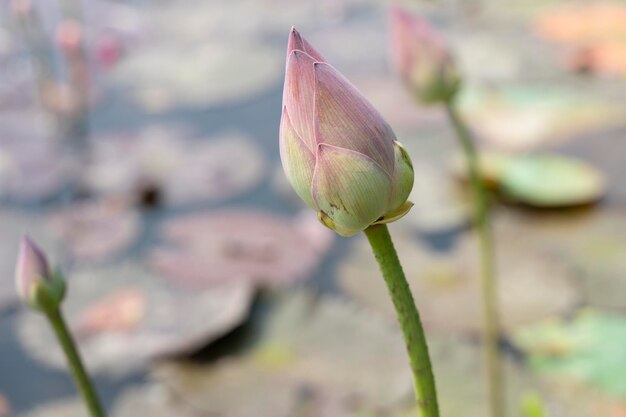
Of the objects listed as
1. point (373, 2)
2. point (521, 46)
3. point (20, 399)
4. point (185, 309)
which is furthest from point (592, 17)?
point (20, 399)

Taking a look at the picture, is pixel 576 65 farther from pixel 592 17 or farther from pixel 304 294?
pixel 304 294

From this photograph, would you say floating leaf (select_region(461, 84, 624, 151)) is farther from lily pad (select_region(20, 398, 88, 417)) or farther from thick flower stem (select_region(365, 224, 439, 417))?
thick flower stem (select_region(365, 224, 439, 417))

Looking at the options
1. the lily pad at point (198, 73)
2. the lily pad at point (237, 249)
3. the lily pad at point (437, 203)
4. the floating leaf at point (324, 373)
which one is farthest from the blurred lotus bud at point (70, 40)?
the floating leaf at point (324, 373)

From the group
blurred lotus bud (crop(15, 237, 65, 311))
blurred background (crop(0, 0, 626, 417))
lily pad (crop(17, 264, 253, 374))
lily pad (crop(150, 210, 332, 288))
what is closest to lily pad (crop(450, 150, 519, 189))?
blurred background (crop(0, 0, 626, 417))

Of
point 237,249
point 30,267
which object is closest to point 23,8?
point 237,249

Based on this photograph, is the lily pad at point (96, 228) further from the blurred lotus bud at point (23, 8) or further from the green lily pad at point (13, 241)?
the blurred lotus bud at point (23, 8)

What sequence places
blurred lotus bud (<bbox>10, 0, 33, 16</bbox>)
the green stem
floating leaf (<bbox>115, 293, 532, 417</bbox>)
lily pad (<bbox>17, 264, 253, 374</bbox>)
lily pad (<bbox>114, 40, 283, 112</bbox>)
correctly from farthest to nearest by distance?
lily pad (<bbox>114, 40, 283, 112</bbox>), blurred lotus bud (<bbox>10, 0, 33, 16</bbox>), lily pad (<bbox>17, 264, 253, 374</bbox>), floating leaf (<bbox>115, 293, 532, 417</bbox>), the green stem
